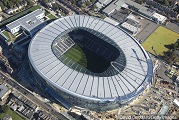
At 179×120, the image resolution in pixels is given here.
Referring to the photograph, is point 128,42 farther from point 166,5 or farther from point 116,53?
point 166,5

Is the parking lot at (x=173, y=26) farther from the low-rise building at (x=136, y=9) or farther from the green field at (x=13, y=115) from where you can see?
the green field at (x=13, y=115)

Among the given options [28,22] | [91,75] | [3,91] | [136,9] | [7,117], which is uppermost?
[136,9]

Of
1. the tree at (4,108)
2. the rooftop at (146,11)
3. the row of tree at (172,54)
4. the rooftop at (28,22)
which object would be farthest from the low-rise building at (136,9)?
the tree at (4,108)

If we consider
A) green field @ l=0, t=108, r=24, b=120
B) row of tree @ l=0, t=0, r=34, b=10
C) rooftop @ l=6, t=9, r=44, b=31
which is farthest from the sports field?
row of tree @ l=0, t=0, r=34, b=10

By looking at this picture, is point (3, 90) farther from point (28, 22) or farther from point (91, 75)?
point (28, 22)

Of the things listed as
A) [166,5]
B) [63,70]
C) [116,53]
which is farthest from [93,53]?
[166,5]

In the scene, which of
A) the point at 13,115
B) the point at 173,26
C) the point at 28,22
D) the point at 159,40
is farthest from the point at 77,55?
the point at 173,26

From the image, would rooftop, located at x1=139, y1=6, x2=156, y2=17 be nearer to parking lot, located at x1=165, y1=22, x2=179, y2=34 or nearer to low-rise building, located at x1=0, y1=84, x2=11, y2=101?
parking lot, located at x1=165, y1=22, x2=179, y2=34
